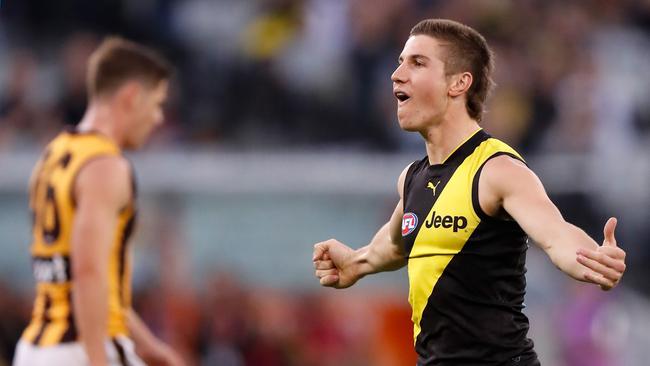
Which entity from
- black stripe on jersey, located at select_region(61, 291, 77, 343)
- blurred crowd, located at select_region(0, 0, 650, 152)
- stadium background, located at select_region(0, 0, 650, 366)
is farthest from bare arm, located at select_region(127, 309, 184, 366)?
blurred crowd, located at select_region(0, 0, 650, 152)

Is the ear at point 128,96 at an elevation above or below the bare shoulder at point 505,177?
above

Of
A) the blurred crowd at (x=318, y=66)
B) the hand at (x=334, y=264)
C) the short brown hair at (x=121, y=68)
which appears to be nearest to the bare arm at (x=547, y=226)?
the hand at (x=334, y=264)

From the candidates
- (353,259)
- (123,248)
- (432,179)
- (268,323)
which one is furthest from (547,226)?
(268,323)

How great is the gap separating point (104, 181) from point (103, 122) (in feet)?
1.89

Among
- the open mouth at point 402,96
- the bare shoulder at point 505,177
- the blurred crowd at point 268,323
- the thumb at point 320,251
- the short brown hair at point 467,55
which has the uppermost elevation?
the short brown hair at point 467,55

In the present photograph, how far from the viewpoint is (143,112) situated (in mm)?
7180

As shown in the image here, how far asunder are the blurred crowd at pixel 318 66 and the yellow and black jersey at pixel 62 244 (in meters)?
5.79

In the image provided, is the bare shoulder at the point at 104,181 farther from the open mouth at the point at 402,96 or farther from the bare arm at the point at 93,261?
the open mouth at the point at 402,96

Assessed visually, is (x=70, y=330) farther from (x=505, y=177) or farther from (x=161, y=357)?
(x=505, y=177)

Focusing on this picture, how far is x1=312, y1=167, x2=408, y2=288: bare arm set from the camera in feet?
19.6

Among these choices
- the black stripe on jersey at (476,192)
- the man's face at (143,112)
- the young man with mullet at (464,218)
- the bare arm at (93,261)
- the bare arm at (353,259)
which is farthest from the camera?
the man's face at (143,112)

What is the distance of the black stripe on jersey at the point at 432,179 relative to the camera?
547cm

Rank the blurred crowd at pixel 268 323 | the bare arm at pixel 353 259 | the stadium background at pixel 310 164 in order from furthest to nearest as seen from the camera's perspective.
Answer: the stadium background at pixel 310 164, the blurred crowd at pixel 268 323, the bare arm at pixel 353 259

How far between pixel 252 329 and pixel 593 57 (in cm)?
474
